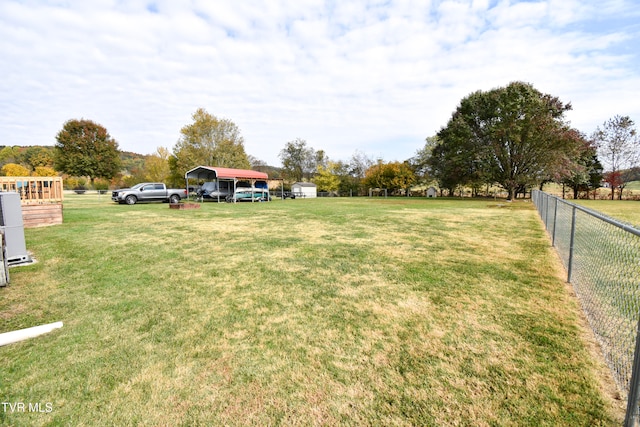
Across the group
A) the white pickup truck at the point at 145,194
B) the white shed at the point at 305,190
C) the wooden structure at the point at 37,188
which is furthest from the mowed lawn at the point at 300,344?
the white shed at the point at 305,190

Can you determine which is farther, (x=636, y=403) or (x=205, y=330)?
(x=205, y=330)

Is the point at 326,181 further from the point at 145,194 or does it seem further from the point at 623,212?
the point at 623,212

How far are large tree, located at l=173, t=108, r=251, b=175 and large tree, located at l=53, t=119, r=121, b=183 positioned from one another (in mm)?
20062

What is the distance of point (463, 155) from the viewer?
2891 cm

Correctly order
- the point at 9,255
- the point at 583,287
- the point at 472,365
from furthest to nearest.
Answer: the point at 9,255, the point at 583,287, the point at 472,365

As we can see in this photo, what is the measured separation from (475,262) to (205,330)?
472 cm

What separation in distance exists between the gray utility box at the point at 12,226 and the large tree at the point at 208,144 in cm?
3024

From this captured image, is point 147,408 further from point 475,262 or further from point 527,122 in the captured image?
point 527,122

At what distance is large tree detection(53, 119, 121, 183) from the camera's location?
144 feet

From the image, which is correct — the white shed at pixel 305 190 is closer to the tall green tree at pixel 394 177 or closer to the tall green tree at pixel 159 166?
the tall green tree at pixel 394 177

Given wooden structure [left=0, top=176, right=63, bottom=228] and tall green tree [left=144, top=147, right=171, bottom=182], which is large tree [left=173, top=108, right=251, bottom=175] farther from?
wooden structure [left=0, top=176, right=63, bottom=228]

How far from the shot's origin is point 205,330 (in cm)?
298

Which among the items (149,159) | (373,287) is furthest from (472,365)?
(149,159)

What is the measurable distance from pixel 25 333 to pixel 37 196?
37.2ft
